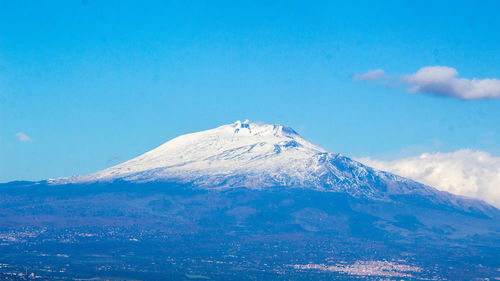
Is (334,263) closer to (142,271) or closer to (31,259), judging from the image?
(142,271)

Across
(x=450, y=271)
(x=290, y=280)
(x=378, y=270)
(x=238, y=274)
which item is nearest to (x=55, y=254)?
(x=238, y=274)

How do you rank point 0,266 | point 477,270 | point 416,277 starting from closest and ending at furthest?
point 0,266 → point 416,277 → point 477,270

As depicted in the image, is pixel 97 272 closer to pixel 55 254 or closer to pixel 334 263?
pixel 55 254

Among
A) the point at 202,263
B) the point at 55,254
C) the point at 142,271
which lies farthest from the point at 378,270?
the point at 55,254

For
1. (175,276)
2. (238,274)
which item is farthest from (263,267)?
(175,276)

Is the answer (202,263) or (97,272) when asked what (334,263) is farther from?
(97,272)

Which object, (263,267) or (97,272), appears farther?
(263,267)

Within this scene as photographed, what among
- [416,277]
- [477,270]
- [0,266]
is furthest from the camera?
[477,270]

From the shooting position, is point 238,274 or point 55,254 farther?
point 55,254
